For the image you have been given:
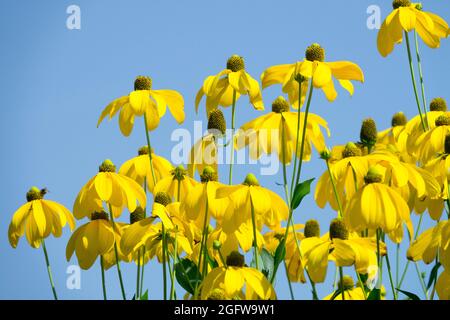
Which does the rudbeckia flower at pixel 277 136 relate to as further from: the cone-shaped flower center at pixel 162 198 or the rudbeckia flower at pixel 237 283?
the rudbeckia flower at pixel 237 283

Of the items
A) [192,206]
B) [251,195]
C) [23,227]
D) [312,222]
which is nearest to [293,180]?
[251,195]

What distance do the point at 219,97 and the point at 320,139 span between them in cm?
45

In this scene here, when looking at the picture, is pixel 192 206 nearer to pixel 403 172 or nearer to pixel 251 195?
pixel 251 195

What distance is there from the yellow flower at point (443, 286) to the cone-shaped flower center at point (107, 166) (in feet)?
4.30

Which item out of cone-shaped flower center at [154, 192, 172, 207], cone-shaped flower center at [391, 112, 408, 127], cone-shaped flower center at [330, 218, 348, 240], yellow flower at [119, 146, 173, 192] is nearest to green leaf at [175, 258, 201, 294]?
cone-shaped flower center at [154, 192, 172, 207]

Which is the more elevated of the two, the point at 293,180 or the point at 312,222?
the point at 293,180

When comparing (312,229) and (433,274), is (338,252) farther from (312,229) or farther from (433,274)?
(312,229)

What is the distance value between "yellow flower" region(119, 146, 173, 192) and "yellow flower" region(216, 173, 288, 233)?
86 cm

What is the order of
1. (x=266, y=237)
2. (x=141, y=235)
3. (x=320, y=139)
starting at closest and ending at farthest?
(x=141, y=235) → (x=320, y=139) → (x=266, y=237)

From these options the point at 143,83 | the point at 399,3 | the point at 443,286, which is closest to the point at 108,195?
the point at 143,83

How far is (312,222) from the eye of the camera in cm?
363

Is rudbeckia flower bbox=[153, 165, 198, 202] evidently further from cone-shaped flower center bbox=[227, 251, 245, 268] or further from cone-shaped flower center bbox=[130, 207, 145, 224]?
cone-shaped flower center bbox=[227, 251, 245, 268]

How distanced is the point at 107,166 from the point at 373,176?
1105 millimetres

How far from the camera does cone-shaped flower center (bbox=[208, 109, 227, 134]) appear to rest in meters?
3.57
